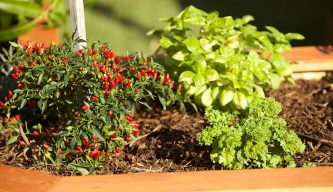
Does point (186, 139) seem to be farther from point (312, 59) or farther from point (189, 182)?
point (312, 59)

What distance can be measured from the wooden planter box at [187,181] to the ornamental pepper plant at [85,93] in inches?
9.0

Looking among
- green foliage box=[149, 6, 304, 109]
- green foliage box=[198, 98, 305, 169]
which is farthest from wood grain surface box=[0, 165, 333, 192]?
green foliage box=[149, 6, 304, 109]

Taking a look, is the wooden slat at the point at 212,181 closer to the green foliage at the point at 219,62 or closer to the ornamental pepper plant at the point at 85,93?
the ornamental pepper plant at the point at 85,93

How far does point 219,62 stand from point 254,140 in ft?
2.36

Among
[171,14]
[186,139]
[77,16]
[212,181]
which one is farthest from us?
[171,14]

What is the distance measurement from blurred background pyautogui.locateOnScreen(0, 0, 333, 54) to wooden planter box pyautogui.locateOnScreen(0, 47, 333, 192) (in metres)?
2.73

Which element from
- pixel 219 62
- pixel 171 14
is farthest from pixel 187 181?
pixel 171 14

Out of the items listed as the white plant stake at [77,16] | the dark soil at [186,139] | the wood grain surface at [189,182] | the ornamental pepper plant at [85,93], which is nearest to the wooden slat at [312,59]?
the dark soil at [186,139]

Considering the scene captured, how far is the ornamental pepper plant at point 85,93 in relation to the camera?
2.64 meters

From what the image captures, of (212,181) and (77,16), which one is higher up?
(77,16)

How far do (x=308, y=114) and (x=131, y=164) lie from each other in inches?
49.1

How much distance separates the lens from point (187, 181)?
2.43 m

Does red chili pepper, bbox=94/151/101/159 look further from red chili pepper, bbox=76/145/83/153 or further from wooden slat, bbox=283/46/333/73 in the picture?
wooden slat, bbox=283/46/333/73

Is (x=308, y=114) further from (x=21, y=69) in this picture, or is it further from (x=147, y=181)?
(x=21, y=69)
